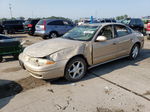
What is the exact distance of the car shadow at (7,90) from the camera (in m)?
3.13

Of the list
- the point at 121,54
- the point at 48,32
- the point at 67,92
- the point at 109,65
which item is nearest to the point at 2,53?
the point at 67,92

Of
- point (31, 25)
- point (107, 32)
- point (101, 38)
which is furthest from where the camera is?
point (31, 25)

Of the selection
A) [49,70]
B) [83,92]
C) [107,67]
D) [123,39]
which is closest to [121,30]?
[123,39]

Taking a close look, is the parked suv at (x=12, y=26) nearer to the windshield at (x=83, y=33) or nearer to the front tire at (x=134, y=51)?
the windshield at (x=83, y=33)

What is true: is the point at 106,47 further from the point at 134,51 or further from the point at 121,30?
the point at 134,51

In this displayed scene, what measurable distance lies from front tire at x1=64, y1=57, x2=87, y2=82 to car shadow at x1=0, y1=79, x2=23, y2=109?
4.02 feet

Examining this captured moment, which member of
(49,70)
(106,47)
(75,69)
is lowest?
(75,69)

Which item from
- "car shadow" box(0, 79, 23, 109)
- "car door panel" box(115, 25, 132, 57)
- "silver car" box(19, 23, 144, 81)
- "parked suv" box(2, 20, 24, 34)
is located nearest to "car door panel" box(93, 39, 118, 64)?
"silver car" box(19, 23, 144, 81)

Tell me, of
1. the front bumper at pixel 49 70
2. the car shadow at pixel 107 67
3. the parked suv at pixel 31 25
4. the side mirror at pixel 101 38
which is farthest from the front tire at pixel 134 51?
the parked suv at pixel 31 25

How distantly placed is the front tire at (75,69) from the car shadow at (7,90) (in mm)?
1226

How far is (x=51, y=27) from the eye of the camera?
11383 millimetres

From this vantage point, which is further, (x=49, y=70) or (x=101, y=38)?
(x=101, y=38)

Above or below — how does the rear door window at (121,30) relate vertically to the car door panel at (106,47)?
above

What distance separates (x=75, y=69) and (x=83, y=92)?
28.9 inches
